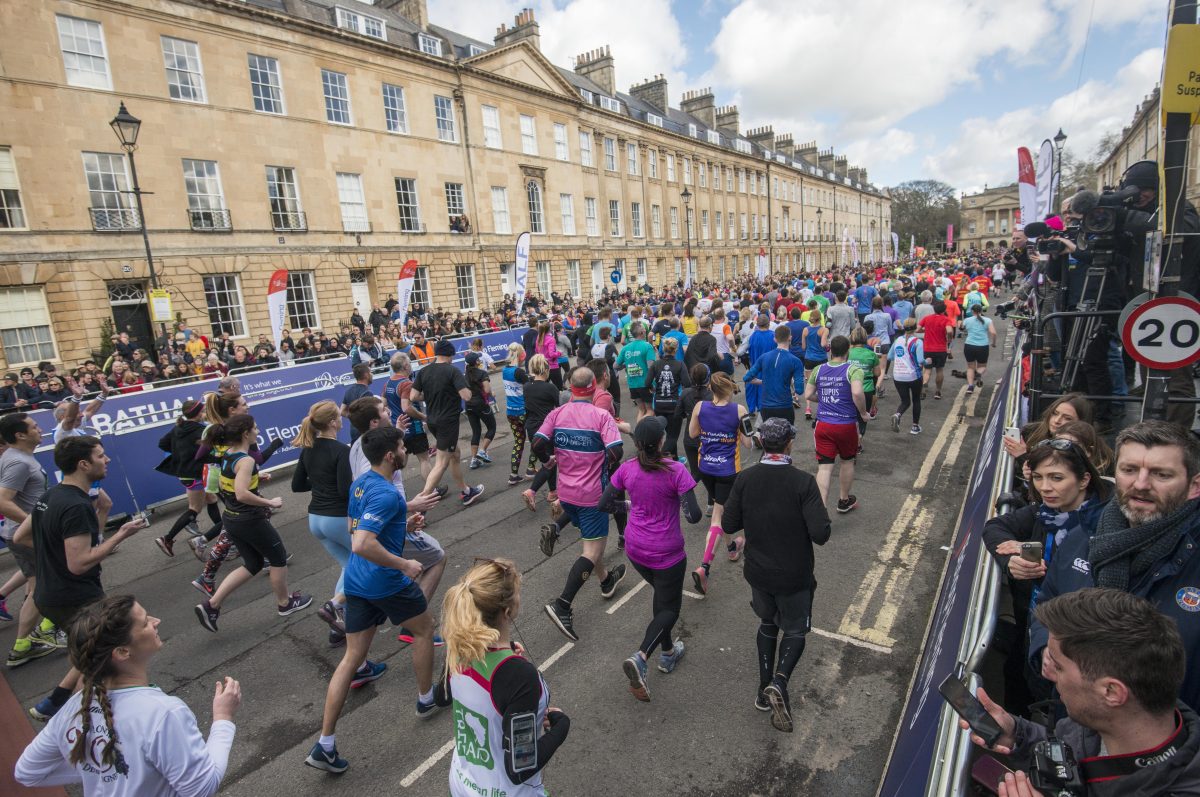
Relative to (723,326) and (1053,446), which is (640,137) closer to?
(723,326)

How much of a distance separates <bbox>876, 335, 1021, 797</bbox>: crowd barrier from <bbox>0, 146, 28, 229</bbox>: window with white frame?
23.0 m

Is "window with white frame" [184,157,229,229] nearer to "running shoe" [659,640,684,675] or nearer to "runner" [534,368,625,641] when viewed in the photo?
"runner" [534,368,625,641]

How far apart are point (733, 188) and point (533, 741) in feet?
189

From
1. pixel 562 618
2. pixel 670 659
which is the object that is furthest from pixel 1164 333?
pixel 562 618

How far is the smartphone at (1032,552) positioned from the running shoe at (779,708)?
170 centimetres

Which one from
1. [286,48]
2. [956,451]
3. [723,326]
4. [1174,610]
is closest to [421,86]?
[286,48]

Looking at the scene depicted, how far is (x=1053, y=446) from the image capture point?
3143mm

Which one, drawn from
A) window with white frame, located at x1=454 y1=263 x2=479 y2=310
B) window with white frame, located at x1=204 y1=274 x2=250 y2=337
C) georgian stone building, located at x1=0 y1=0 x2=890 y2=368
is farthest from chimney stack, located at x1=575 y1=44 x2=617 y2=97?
window with white frame, located at x1=204 y1=274 x2=250 y2=337

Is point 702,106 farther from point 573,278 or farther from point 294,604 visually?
point 294,604

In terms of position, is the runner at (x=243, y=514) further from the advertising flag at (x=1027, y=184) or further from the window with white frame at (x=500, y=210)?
the window with white frame at (x=500, y=210)

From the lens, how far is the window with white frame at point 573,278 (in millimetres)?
34525

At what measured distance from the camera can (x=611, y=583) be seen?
5.52 m

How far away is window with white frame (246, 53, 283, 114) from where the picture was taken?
827 inches

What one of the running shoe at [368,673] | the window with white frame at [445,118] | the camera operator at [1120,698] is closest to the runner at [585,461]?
the running shoe at [368,673]
